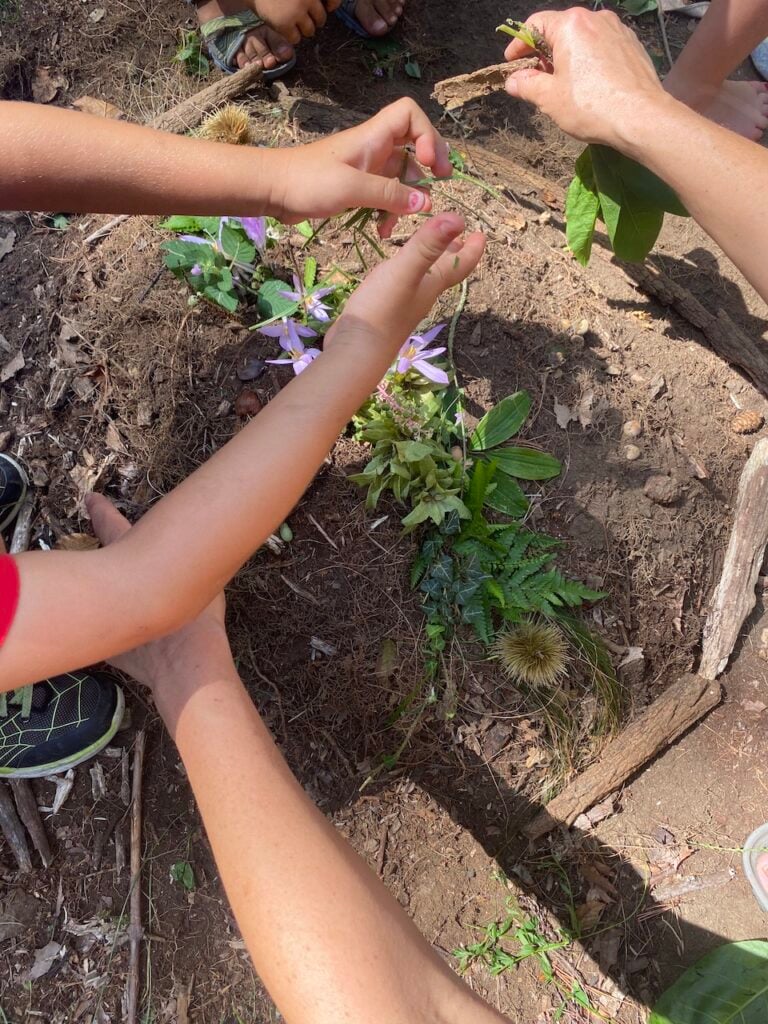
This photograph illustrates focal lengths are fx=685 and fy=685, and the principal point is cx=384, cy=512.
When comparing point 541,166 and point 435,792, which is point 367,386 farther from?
point 541,166

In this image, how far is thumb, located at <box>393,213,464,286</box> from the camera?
1.25 m

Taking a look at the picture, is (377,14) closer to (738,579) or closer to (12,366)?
(12,366)

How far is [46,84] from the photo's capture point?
255 centimetres

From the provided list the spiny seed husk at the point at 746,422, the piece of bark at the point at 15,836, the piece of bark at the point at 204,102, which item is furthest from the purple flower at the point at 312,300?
the piece of bark at the point at 15,836

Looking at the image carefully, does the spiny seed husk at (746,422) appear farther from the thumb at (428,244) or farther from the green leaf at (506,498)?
the thumb at (428,244)

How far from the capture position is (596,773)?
1993 millimetres

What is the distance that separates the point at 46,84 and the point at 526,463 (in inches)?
90.1

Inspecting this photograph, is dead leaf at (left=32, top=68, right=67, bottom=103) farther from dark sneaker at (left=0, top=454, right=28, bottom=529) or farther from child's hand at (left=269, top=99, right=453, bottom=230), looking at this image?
child's hand at (left=269, top=99, right=453, bottom=230)

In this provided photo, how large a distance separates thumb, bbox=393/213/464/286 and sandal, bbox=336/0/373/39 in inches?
74.5

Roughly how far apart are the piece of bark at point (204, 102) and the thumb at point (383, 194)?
120 centimetres

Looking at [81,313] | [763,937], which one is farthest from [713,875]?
[81,313]

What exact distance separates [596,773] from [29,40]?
3.27m

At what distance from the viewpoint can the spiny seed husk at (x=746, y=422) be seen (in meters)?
2.23

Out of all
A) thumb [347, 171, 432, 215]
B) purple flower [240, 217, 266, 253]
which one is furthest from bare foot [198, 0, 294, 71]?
thumb [347, 171, 432, 215]
